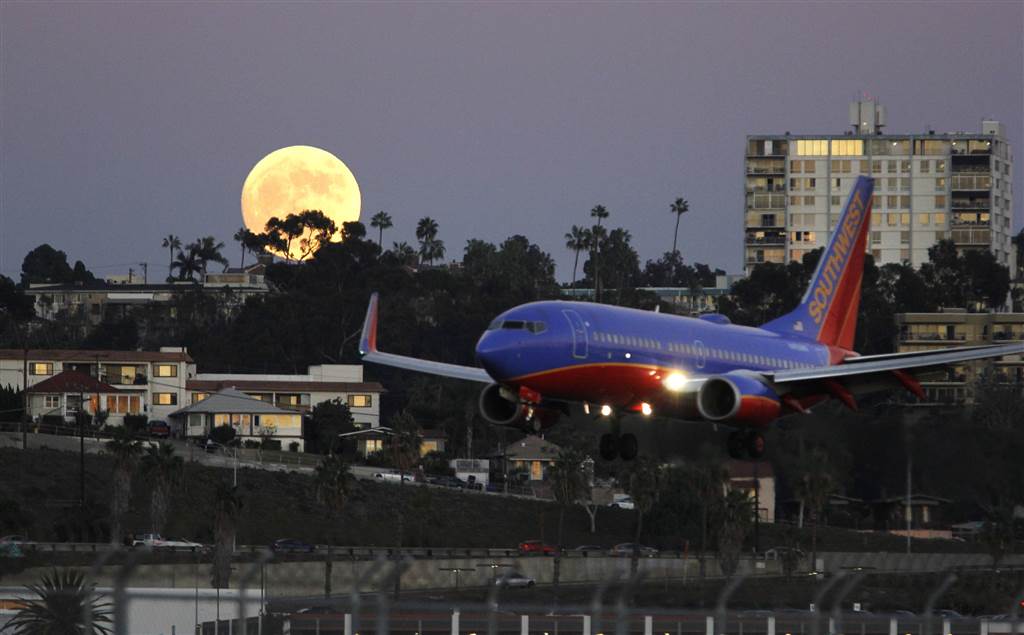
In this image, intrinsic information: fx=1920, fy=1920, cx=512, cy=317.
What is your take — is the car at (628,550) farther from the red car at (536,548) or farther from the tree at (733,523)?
the tree at (733,523)

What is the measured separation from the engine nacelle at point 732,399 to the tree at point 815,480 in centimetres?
276

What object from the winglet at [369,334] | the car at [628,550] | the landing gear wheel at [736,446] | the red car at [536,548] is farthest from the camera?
the red car at [536,548]

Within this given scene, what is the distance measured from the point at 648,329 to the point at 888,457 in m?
8.73

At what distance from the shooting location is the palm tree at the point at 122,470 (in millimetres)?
136500

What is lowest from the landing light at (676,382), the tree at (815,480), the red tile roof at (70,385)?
the tree at (815,480)

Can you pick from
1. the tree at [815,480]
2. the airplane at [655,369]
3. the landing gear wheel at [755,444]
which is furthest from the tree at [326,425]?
the landing gear wheel at [755,444]

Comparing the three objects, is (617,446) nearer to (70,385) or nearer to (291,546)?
(291,546)

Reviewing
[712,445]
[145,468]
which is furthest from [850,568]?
[145,468]

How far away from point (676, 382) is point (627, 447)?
2613 mm

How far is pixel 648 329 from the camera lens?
6022 centimetres

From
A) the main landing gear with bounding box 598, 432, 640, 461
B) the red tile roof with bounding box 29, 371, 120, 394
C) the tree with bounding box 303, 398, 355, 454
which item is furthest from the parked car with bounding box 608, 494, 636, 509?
the main landing gear with bounding box 598, 432, 640, 461

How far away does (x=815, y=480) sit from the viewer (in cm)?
6894

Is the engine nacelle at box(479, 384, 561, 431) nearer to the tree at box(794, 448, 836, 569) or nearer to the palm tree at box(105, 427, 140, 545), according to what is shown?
the tree at box(794, 448, 836, 569)

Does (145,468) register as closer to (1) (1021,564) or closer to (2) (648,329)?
(1) (1021,564)
